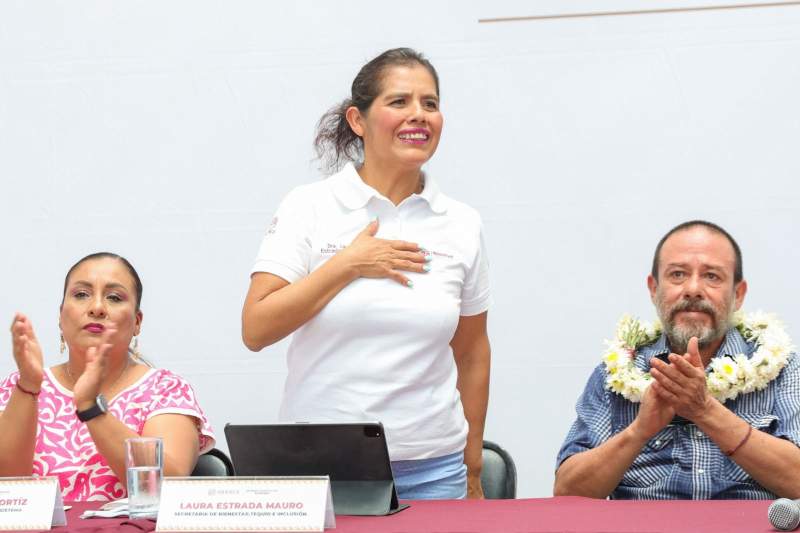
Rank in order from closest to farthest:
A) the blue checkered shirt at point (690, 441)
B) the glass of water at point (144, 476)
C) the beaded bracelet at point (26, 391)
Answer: the glass of water at point (144, 476), the beaded bracelet at point (26, 391), the blue checkered shirt at point (690, 441)

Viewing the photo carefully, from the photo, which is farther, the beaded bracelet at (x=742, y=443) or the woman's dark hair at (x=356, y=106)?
the woman's dark hair at (x=356, y=106)

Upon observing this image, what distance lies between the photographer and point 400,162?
2555mm

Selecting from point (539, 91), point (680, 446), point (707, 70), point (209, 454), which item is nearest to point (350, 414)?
point (209, 454)

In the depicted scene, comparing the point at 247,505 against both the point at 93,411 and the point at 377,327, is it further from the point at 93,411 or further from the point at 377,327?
the point at 377,327

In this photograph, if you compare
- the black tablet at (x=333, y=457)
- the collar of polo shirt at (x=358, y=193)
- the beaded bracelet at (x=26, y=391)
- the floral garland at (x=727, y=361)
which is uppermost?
the collar of polo shirt at (x=358, y=193)

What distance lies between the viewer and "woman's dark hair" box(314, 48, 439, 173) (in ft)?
8.68

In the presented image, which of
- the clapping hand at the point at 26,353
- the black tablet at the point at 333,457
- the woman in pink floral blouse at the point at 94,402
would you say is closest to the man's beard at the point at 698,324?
the black tablet at the point at 333,457

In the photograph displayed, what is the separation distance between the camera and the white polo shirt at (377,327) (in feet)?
7.95

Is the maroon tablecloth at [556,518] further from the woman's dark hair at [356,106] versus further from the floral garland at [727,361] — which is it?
the woman's dark hair at [356,106]

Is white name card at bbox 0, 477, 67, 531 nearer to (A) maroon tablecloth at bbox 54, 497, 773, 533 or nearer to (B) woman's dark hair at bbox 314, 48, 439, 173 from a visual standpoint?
(A) maroon tablecloth at bbox 54, 497, 773, 533

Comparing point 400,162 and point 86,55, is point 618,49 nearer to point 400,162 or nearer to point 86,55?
point 400,162

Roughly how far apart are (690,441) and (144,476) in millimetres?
1251

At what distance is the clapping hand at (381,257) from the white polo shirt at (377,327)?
25 mm

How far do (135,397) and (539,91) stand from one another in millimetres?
1552
